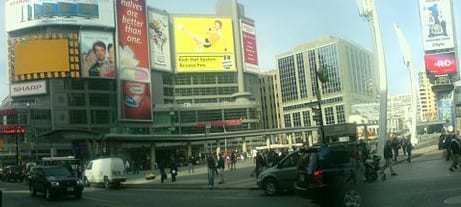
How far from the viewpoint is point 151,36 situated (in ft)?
436

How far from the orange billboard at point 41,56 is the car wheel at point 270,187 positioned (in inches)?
3825

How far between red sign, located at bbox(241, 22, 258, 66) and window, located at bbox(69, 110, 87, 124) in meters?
40.5

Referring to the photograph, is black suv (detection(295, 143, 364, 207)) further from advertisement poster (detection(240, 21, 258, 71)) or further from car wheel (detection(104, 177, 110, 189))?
advertisement poster (detection(240, 21, 258, 71))

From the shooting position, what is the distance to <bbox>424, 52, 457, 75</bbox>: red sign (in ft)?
340

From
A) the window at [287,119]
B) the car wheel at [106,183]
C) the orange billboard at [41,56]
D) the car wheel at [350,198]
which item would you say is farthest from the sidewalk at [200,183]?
the window at [287,119]

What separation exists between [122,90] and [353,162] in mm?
104242

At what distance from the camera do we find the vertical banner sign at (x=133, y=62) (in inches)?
4651

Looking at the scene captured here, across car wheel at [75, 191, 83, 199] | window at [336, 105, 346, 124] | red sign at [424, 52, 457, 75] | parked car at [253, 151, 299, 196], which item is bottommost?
car wheel at [75, 191, 83, 199]

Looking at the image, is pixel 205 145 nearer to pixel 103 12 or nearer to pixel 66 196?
pixel 103 12

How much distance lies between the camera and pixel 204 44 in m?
138

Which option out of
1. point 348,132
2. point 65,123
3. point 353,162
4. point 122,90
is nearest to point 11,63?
point 65,123

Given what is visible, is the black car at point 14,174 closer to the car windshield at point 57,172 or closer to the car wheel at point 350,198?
the car windshield at point 57,172

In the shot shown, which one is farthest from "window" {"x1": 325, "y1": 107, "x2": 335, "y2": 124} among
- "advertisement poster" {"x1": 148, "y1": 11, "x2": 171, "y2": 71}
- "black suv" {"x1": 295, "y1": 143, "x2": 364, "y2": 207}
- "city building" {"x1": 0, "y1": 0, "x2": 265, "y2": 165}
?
"black suv" {"x1": 295, "y1": 143, "x2": 364, "y2": 207}

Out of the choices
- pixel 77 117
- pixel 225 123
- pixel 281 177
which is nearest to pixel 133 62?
pixel 77 117
